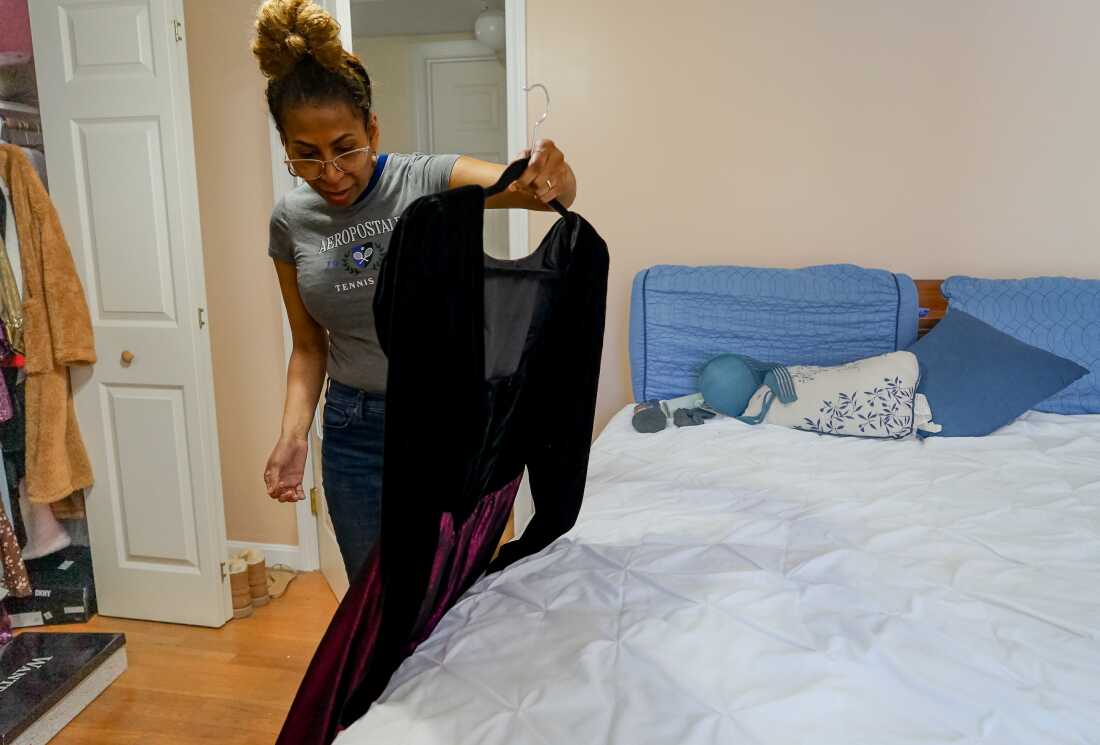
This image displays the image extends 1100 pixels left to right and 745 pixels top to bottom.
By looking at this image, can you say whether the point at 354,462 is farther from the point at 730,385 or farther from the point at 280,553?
the point at 280,553

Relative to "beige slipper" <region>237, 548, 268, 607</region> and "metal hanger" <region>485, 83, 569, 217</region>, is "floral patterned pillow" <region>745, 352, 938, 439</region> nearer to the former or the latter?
"metal hanger" <region>485, 83, 569, 217</region>

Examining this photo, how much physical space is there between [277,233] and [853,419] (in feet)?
4.90

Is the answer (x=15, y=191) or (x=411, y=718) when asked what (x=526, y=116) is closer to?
(x=15, y=191)

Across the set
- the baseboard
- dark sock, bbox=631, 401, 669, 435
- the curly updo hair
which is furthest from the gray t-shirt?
the baseboard

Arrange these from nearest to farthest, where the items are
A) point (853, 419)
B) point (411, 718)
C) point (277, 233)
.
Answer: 1. point (411, 718)
2. point (277, 233)
3. point (853, 419)

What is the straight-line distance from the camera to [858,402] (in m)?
1.99

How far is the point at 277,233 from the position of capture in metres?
1.35

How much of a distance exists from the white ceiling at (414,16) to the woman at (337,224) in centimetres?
309

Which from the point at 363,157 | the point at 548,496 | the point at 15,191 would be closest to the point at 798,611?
the point at 548,496

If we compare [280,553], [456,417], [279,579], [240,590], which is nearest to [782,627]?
[456,417]

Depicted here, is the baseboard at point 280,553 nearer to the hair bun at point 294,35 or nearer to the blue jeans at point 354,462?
the blue jeans at point 354,462

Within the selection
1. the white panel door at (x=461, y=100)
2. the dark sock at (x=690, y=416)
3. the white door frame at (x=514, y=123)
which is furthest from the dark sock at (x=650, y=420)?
the white panel door at (x=461, y=100)

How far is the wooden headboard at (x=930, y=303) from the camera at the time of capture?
7.66 ft

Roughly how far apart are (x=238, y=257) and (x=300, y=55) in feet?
5.37
